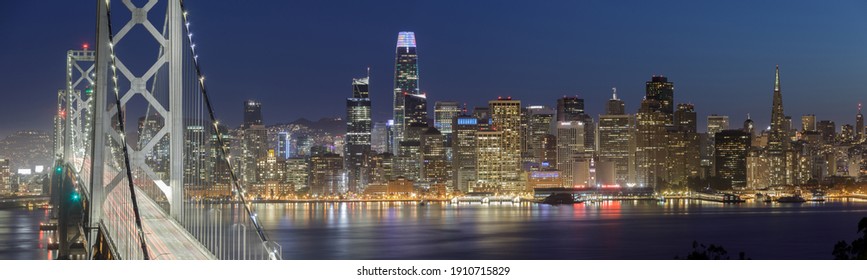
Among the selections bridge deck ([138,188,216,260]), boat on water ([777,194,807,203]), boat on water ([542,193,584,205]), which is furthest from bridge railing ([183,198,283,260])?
boat on water ([777,194,807,203])

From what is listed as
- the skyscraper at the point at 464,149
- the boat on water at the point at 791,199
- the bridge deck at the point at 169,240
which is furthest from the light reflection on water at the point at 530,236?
the skyscraper at the point at 464,149

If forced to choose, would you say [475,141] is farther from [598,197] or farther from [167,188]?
[167,188]

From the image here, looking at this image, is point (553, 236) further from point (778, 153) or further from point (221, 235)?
point (778, 153)

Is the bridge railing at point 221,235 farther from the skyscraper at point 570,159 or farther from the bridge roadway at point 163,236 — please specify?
the skyscraper at point 570,159

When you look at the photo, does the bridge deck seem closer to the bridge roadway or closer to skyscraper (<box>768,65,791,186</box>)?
the bridge roadway

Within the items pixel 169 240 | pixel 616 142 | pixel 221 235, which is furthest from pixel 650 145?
pixel 169 240
